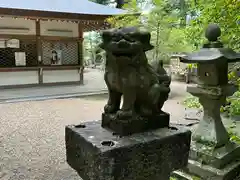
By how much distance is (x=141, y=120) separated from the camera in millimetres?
1400

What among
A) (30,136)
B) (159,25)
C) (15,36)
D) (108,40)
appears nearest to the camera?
(108,40)

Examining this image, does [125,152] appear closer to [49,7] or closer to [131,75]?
[131,75]

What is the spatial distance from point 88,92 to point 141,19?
310 centimetres

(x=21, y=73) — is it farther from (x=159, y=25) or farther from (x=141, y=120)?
(x=141, y=120)

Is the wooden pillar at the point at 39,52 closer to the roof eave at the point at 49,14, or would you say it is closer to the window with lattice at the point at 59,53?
the window with lattice at the point at 59,53

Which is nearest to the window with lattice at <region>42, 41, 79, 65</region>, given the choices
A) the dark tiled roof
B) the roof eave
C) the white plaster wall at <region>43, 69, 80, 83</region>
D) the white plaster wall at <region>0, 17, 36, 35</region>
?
the white plaster wall at <region>43, 69, 80, 83</region>

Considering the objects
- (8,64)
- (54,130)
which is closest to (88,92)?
(8,64)

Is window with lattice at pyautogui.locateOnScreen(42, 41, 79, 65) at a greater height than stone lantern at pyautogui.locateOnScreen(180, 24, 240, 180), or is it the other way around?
window with lattice at pyautogui.locateOnScreen(42, 41, 79, 65)

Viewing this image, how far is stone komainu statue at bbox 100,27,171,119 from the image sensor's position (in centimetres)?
127

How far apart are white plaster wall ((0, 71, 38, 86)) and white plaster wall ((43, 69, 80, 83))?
15.8 inches

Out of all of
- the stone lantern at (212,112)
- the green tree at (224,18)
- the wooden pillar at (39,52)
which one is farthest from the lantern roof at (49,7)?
the stone lantern at (212,112)

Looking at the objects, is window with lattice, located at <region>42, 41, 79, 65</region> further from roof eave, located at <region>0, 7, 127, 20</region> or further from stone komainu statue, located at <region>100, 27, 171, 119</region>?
stone komainu statue, located at <region>100, 27, 171, 119</region>

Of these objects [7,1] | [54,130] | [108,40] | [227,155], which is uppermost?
[7,1]

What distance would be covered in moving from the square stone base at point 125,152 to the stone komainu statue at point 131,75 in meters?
0.15
